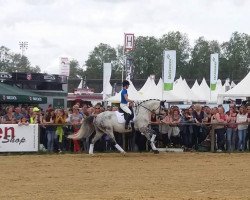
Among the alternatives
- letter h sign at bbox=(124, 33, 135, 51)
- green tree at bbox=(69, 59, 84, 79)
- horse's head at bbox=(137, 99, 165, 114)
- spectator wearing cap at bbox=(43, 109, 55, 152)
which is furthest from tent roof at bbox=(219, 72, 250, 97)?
green tree at bbox=(69, 59, 84, 79)

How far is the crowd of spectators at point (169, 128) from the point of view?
23.9m

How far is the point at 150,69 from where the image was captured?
130625 millimetres

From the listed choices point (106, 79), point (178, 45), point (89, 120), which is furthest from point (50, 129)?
point (178, 45)

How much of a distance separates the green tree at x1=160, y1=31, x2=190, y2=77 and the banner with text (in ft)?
359

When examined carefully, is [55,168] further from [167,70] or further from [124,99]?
[167,70]

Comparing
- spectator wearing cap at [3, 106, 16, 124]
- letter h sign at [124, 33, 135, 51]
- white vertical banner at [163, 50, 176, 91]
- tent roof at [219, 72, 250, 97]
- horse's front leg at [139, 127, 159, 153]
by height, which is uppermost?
letter h sign at [124, 33, 135, 51]

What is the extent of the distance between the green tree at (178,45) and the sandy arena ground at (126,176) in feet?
368

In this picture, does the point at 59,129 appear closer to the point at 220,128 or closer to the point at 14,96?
the point at 220,128

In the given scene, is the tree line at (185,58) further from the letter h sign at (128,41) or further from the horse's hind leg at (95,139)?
the horse's hind leg at (95,139)

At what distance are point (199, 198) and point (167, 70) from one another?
78.3 feet

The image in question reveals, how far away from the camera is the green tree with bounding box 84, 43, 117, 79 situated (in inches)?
5453

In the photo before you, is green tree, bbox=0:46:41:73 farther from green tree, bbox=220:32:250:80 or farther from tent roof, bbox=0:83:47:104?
tent roof, bbox=0:83:47:104

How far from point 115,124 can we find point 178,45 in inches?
4738

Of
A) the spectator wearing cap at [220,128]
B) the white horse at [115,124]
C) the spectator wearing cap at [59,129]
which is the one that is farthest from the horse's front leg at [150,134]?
the spectator wearing cap at [59,129]
